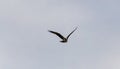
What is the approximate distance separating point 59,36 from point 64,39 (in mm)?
1519

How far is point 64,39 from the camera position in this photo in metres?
63.0

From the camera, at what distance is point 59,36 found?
62.5 meters
